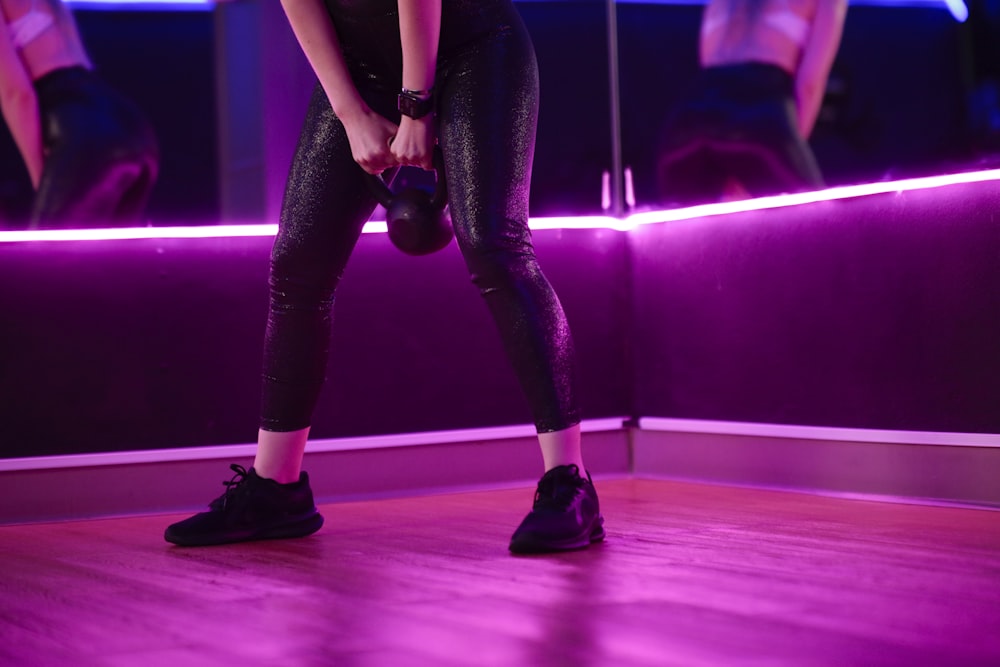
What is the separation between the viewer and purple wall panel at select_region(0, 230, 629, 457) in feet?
9.09

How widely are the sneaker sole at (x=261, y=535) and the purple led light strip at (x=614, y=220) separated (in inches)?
37.1

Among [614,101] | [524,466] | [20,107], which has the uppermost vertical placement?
[614,101]

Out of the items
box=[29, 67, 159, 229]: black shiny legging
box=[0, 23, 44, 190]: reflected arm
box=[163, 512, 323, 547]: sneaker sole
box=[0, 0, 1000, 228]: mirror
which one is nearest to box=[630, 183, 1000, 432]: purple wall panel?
box=[0, 0, 1000, 228]: mirror

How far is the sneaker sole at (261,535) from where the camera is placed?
2090 millimetres

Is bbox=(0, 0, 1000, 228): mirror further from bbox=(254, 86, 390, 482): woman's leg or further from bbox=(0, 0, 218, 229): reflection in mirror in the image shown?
bbox=(254, 86, 390, 482): woman's leg

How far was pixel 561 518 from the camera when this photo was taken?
183cm

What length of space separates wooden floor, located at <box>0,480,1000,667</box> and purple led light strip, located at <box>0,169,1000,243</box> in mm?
687

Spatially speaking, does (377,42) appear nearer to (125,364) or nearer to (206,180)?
(206,180)

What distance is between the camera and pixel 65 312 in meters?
2.80

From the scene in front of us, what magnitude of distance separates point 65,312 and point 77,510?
1.56 feet

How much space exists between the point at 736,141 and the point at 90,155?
1.59 meters

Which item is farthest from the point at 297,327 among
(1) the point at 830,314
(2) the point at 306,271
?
(1) the point at 830,314

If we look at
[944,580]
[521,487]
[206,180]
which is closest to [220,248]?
[206,180]

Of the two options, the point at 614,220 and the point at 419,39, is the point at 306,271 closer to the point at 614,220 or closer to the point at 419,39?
the point at 419,39
